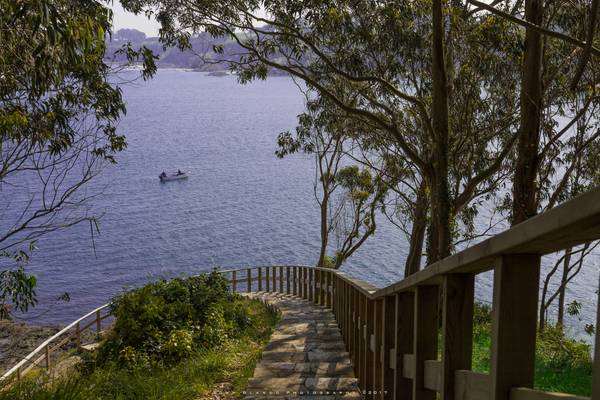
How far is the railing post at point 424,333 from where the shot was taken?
9.03 ft

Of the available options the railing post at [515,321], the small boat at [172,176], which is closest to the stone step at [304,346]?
the railing post at [515,321]

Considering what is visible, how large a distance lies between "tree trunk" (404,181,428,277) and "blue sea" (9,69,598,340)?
9.40 m

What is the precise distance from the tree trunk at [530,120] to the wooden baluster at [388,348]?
5756 millimetres

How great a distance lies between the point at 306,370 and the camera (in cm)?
655

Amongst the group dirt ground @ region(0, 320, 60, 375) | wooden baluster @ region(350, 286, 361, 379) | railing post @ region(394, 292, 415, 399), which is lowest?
dirt ground @ region(0, 320, 60, 375)

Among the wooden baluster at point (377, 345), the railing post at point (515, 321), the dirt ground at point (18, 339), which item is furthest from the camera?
the dirt ground at point (18, 339)

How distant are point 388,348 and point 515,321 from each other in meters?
2.20

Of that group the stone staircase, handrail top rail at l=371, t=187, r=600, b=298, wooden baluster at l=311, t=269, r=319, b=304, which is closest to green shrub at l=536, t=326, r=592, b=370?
the stone staircase

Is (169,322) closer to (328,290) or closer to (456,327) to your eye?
(328,290)

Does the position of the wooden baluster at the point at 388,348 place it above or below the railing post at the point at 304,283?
above

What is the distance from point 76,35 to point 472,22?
329 inches

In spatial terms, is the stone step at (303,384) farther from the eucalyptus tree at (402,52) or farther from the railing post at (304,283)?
the railing post at (304,283)

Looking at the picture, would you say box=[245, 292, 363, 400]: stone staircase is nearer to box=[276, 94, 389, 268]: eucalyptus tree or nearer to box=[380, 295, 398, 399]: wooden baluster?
box=[380, 295, 398, 399]: wooden baluster

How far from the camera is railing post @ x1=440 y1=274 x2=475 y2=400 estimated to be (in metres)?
2.17
